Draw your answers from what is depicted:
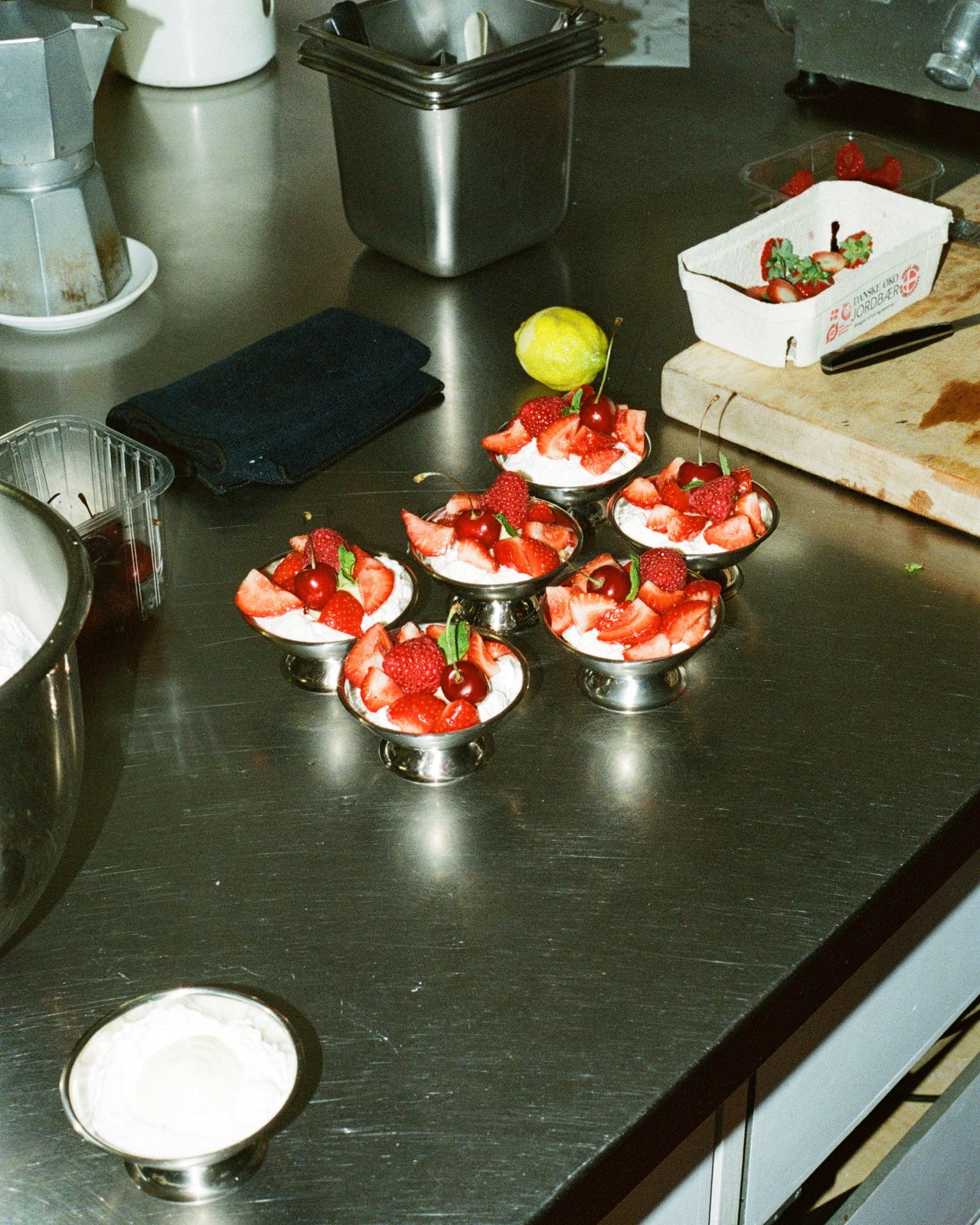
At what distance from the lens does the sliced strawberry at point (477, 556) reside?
974mm

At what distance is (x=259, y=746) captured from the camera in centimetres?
93

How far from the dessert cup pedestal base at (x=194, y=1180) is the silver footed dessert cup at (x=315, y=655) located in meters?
0.35

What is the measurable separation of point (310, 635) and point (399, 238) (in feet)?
2.24

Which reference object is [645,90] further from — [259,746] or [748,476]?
[259,746]

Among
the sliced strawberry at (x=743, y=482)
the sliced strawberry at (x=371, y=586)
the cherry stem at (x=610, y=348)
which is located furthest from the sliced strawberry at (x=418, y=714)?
the cherry stem at (x=610, y=348)

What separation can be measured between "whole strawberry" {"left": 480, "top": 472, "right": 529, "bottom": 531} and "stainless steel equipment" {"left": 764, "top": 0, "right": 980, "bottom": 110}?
728 millimetres

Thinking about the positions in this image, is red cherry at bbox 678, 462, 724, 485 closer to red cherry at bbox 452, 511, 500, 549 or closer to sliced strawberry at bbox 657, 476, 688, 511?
sliced strawberry at bbox 657, 476, 688, 511

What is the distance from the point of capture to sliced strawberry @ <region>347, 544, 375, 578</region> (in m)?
0.95

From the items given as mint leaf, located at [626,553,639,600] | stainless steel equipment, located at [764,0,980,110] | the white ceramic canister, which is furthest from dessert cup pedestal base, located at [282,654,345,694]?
the white ceramic canister

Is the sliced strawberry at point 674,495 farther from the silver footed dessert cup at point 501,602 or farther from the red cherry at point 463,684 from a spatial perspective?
the red cherry at point 463,684

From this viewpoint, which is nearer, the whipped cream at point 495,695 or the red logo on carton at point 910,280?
the whipped cream at point 495,695

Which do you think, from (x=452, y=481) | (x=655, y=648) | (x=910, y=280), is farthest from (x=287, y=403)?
(x=910, y=280)

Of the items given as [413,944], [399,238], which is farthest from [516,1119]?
[399,238]

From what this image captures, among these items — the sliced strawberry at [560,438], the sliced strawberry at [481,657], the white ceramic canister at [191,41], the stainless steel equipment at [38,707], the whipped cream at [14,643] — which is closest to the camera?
the stainless steel equipment at [38,707]
